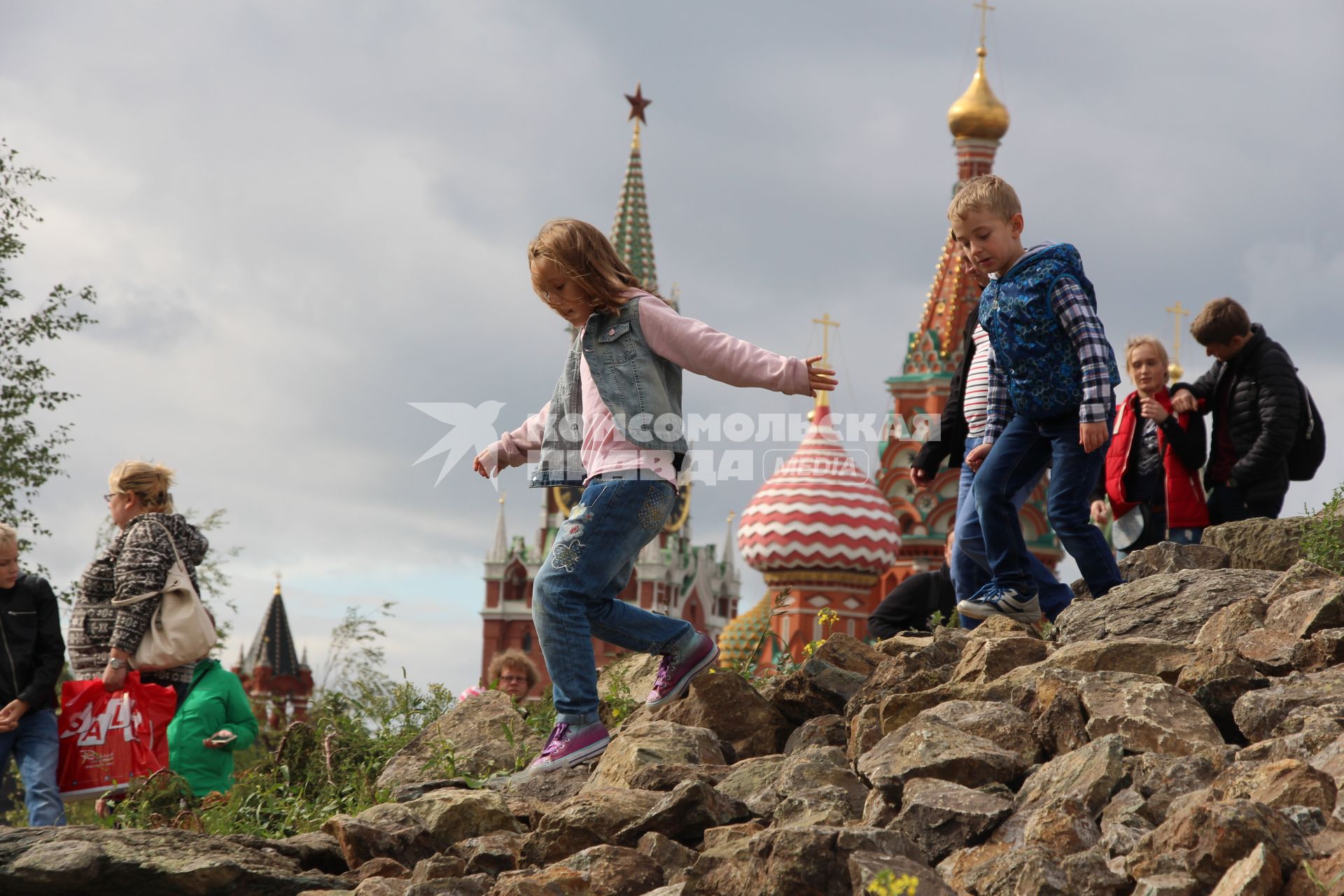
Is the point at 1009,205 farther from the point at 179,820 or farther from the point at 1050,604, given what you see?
the point at 179,820

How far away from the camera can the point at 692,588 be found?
193 ft

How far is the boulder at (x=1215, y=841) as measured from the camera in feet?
10.8

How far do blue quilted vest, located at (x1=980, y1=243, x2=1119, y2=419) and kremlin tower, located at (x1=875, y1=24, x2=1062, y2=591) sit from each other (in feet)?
93.4

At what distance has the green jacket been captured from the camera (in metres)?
6.34

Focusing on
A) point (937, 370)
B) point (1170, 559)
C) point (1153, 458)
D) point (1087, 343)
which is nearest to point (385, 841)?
point (1087, 343)

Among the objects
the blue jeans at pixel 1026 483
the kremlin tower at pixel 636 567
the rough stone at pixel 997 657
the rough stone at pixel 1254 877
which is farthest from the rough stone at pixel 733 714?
the kremlin tower at pixel 636 567

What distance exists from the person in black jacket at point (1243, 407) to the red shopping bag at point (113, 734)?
15.7 feet

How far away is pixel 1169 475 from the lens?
7.76 m

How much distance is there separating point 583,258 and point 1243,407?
13.0 feet

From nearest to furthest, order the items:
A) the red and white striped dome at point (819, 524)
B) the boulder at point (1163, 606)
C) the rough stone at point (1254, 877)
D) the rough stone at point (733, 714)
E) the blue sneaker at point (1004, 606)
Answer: the rough stone at point (1254, 877)
the rough stone at point (733, 714)
the boulder at point (1163, 606)
the blue sneaker at point (1004, 606)
the red and white striped dome at point (819, 524)

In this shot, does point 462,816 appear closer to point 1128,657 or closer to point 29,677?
point 1128,657

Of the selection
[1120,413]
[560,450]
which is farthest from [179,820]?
[1120,413]

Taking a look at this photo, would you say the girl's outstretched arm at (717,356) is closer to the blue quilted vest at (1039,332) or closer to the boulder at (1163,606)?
the blue quilted vest at (1039,332)

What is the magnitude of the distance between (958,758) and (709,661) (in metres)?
1.40
